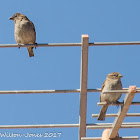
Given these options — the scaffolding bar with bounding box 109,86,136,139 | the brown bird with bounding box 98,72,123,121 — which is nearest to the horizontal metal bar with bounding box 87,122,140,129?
the scaffolding bar with bounding box 109,86,136,139

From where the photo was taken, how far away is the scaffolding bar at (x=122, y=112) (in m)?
5.55

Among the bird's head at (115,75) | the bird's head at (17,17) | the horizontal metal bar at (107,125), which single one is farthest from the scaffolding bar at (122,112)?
the bird's head at (17,17)

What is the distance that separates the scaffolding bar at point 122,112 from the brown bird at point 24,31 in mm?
3355

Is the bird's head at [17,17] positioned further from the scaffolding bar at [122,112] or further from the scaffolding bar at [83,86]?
the scaffolding bar at [122,112]

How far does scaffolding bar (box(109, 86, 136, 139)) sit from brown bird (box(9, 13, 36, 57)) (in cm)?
335

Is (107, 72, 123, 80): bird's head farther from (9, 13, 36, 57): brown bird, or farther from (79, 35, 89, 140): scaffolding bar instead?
(9, 13, 36, 57): brown bird

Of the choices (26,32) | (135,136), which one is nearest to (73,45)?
(135,136)

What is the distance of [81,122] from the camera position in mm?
6953

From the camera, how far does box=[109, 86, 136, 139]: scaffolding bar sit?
5.55m

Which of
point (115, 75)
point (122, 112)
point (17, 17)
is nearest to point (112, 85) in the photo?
point (115, 75)

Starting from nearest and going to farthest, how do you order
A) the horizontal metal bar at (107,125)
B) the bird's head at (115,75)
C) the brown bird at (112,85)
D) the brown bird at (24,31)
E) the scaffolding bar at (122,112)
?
the scaffolding bar at (122,112)
the horizontal metal bar at (107,125)
the brown bird at (112,85)
the bird's head at (115,75)
the brown bird at (24,31)

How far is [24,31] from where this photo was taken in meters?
9.23

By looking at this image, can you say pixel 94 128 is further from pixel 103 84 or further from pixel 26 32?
pixel 26 32

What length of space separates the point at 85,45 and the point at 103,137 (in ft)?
4.52
